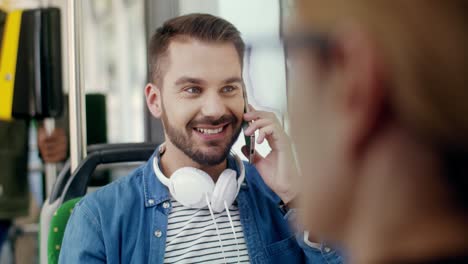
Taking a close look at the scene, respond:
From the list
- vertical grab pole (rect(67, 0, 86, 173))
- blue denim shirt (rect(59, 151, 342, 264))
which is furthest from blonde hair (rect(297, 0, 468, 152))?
vertical grab pole (rect(67, 0, 86, 173))

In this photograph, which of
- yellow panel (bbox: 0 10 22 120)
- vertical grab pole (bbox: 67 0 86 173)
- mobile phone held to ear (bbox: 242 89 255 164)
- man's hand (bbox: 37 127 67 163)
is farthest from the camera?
man's hand (bbox: 37 127 67 163)

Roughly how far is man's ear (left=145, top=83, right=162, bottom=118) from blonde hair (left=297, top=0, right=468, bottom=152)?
41.2 inches

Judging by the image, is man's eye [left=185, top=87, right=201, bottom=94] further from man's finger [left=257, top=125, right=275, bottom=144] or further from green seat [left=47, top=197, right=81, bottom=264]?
green seat [left=47, top=197, right=81, bottom=264]

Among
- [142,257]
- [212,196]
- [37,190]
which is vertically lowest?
[37,190]

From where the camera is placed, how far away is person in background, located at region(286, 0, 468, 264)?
1.25 feet

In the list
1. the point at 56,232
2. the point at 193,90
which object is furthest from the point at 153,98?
the point at 56,232

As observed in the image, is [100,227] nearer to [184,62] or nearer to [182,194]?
[182,194]

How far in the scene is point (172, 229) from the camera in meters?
1.31

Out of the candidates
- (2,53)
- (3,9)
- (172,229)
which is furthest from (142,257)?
(3,9)

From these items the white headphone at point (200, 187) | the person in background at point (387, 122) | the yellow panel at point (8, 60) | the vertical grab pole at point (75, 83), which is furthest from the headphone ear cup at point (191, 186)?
the yellow panel at point (8, 60)

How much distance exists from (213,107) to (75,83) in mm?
575

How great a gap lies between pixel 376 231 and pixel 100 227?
0.94 metres

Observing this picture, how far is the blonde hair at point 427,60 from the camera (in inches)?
14.9

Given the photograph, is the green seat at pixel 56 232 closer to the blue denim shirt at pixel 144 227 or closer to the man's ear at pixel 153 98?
the blue denim shirt at pixel 144 227
